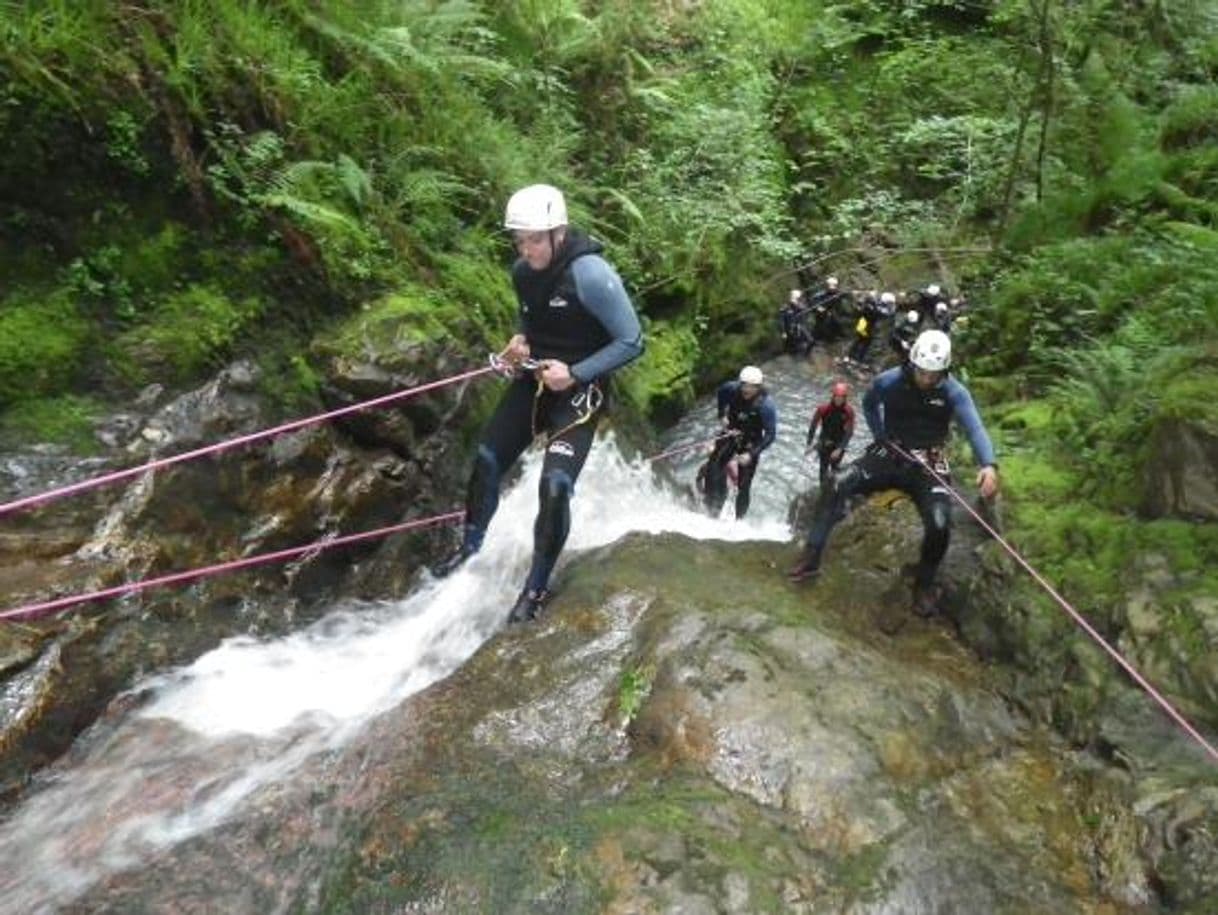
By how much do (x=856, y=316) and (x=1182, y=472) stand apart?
17278mm

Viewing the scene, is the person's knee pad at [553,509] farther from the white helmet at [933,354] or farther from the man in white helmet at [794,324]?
the man in white helmet at [794,324]

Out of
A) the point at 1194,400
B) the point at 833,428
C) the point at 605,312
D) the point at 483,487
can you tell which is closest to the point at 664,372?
the point at 833,428

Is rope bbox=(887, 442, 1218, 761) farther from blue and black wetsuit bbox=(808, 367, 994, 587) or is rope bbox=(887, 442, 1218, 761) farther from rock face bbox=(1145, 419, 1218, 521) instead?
rock face bbox=(1145, 419, 1218, 521)

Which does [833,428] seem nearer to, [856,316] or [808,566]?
[808,566]

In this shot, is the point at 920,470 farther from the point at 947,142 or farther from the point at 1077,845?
the point at 947,142

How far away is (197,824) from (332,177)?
199 inches

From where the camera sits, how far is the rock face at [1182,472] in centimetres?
600

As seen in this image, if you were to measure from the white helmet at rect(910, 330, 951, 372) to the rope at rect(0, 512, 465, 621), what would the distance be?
3582 mm

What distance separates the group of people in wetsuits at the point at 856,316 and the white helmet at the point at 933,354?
1310cm

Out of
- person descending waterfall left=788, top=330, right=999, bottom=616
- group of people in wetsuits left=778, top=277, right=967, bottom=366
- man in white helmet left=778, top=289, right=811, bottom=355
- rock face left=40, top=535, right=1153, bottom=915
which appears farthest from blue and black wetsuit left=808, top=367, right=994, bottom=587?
man in white helmet left=778, top=289, right=811, bottom=355

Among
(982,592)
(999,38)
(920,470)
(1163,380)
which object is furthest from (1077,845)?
(999,38)

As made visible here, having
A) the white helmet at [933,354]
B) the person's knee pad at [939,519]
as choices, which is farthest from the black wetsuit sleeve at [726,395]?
the person's knee pad at [939,519]

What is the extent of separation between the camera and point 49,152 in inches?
239

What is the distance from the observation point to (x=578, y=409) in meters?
5.91
